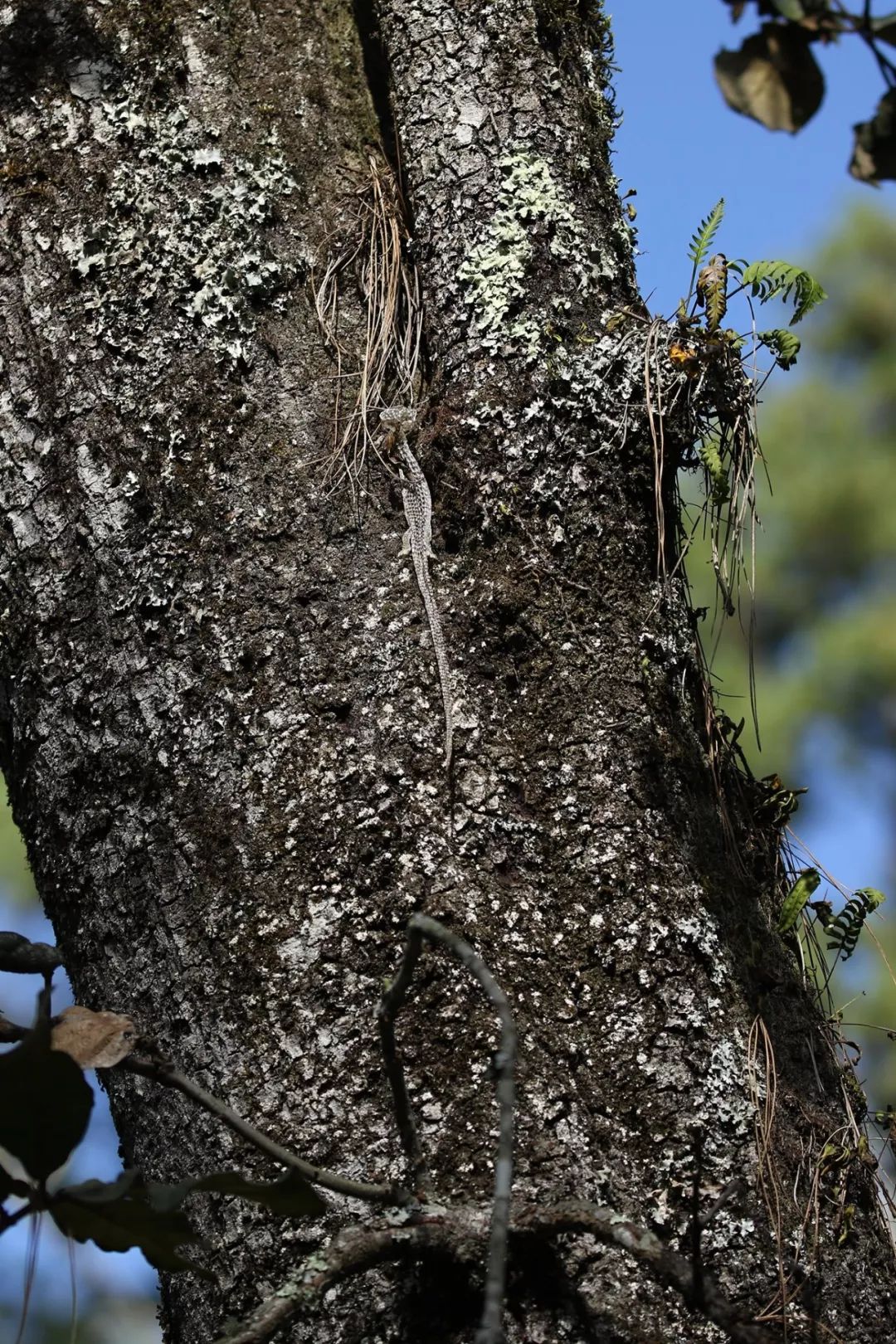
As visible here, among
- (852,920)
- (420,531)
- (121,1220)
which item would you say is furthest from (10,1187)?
(852,920)

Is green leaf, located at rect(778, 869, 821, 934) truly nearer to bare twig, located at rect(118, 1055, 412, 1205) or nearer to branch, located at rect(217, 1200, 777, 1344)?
branch, located at rect(217, 1200, 777, 1344)

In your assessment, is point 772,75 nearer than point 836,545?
Yes

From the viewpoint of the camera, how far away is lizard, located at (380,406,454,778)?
1.21 m

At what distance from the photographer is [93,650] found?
1212 millimetres

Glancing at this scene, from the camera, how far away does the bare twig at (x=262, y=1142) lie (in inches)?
34.9

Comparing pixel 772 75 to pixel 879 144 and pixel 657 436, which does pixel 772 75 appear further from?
pixel 657 436

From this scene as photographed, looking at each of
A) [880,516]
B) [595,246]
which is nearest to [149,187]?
[595,246]

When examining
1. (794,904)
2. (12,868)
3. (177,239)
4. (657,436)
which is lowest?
(794,904)

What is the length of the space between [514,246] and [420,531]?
0.34 m

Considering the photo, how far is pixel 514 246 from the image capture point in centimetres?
135

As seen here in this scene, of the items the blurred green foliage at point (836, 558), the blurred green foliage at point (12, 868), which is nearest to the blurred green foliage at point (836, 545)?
the blurred green foliage at point (836, 558)

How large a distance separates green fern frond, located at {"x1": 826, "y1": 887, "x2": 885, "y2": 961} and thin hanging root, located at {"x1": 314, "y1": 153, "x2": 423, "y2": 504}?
0.86m

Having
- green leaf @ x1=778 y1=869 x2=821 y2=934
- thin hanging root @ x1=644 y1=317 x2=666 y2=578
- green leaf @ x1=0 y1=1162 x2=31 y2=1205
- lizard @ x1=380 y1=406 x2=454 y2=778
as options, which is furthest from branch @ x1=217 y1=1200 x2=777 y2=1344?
thin hanging root @ x1=644 y1=317 x2=666 y2=578

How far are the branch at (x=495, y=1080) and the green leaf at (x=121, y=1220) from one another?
7.0 inches
